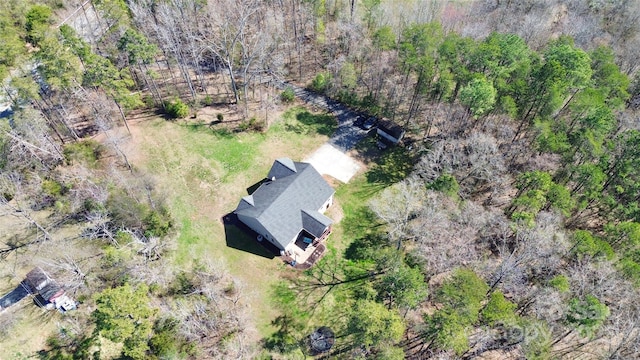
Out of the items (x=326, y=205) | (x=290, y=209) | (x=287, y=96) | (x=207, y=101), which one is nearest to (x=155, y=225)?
(x=290, y=209)

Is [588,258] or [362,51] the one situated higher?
[362,51]

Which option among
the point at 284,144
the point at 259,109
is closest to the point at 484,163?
the point at 284,144

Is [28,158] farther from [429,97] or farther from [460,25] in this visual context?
[460,25]

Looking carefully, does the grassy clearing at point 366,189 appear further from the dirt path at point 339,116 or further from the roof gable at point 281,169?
the roof gable at point 281,169

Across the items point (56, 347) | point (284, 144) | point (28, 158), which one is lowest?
point (56, 347)

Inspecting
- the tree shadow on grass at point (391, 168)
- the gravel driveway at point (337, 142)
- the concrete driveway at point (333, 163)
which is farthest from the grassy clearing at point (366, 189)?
the gravel driveway at point (337, 142)
